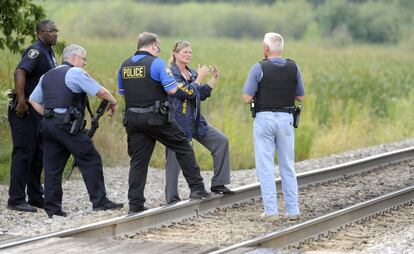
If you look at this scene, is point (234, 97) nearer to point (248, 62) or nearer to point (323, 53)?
point (248, 62)

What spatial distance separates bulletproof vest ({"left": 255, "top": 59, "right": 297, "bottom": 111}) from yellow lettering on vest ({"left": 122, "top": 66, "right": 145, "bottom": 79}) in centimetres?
123

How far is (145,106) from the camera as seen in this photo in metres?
11.6

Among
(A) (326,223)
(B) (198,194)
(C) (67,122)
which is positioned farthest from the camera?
(B) (198,194)

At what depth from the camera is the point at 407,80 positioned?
32594mm

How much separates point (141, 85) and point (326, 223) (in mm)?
2409

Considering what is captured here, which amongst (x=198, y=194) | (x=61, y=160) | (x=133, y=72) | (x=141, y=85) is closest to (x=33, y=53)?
(x=61, y=160)

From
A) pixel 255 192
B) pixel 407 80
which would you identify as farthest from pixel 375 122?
pixel 255 192

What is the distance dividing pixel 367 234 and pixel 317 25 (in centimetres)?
5762

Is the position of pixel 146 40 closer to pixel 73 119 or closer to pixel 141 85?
pixel 141 85

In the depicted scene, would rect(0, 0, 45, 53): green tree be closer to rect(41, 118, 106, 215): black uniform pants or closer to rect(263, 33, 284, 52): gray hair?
rect(41, 118, 106, 215): black uniform pants

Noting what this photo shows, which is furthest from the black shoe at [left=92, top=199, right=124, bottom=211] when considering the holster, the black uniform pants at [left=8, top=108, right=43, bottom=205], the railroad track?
the holster

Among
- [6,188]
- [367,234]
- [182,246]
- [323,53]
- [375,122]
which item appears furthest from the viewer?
[323,53]

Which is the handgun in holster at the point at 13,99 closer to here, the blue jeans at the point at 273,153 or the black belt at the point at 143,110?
the black belt at the point at 143,110

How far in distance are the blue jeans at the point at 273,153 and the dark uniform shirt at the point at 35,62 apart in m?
2.69
